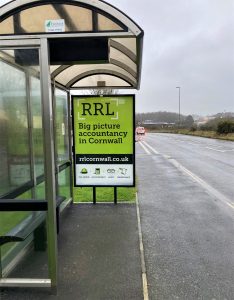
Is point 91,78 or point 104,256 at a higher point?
point 91,78

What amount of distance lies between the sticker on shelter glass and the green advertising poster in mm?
2761

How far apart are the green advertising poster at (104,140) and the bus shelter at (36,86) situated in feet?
3.11

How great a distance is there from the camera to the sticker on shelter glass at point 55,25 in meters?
3.07

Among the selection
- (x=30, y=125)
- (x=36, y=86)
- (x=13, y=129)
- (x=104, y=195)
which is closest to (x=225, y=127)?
(x=104, y=195)

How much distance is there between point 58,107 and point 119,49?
7.42 feet

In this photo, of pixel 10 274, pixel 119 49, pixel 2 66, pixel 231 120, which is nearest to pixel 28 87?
pixel 2 66

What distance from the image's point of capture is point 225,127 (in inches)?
1406

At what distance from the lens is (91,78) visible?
6.71 m

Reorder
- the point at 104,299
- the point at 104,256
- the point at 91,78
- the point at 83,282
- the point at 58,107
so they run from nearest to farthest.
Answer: the point at 104,299
the point at 83,282
the point at 104,256
the point at 58,107
the point at 91,78

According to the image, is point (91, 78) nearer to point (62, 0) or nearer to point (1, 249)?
point (62, 0)

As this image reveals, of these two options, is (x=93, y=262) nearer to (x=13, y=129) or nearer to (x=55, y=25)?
→ (x=13, y=129)

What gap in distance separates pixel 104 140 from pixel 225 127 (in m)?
32.3

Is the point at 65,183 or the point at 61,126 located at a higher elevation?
the point at 61,126

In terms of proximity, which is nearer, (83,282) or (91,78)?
(83,282)
